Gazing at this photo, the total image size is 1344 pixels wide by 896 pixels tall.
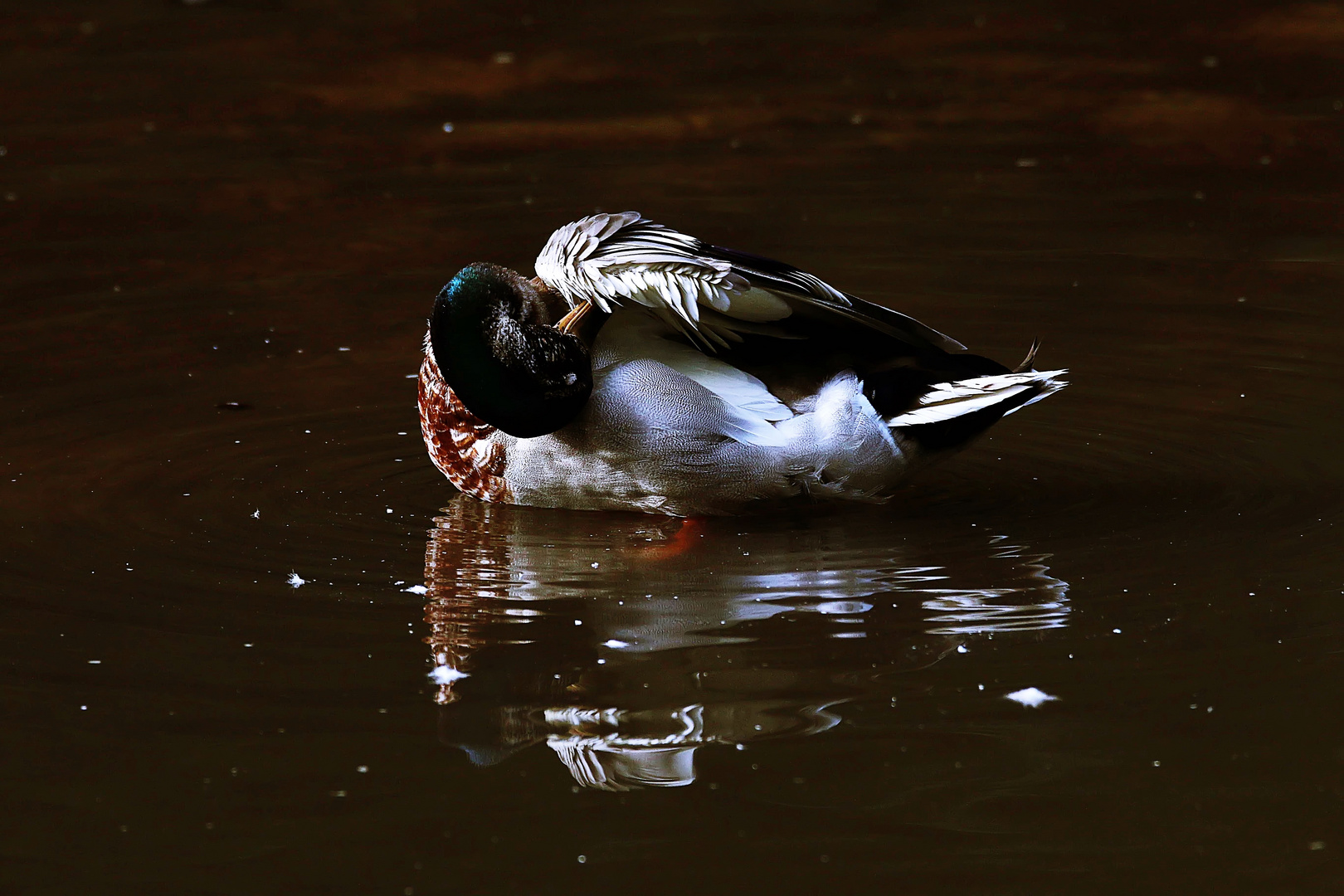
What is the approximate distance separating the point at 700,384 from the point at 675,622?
2.72 feet

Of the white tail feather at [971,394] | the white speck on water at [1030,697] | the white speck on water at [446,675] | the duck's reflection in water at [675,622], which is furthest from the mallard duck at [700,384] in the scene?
the white speck on water at [1030,697]

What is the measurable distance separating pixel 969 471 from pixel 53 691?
2.84 meters

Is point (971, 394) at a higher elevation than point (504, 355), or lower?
lower

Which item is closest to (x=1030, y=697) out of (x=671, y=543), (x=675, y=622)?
(x=675, y=622)

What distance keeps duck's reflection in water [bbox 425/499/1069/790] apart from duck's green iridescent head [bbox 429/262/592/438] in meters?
0.42

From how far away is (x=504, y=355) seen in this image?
191 inches

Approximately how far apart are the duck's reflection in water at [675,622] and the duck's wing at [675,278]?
0.63 meters

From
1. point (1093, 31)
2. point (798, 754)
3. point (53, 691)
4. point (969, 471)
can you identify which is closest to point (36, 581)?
point (53, 691)

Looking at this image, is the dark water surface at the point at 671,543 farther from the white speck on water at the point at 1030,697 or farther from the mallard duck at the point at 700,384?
the mallard duck at the point at 700,384

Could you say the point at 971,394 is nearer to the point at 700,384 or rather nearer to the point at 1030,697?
the point at 700,384

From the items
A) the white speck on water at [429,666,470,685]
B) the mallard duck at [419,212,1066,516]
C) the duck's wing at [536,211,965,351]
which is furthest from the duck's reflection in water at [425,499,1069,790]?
the duck's wing at [536,211,965,351]

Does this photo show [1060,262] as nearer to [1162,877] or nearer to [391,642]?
[391,642]

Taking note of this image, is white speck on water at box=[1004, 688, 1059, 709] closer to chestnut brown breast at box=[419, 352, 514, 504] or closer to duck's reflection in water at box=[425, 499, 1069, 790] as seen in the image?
duck's reflection in water at box=[425, 499, 1069, 790]

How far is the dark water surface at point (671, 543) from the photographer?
3396 mm
